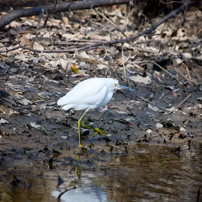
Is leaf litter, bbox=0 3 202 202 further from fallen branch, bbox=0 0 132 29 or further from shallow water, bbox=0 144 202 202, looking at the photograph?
fallen branch, bbox=0 0 132 29

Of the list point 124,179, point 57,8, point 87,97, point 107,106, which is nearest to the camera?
point 124,179

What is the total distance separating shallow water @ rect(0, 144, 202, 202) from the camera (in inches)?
131

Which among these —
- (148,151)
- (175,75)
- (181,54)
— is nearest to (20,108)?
(148,151)

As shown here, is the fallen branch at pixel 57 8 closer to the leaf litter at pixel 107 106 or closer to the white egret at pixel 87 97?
the leaf litter at pixel 107 106

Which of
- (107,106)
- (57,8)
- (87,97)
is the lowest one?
(107,106)

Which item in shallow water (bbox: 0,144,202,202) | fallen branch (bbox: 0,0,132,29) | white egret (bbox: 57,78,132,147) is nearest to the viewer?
shallow water (bbox: 0,144,202,202)

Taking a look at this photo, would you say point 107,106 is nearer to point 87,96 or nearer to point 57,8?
point 87,96

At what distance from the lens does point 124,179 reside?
147 inches

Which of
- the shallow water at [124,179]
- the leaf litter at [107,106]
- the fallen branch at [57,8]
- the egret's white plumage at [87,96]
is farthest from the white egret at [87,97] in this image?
the fallen branch at [57,8]

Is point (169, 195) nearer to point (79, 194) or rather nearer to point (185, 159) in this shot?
point (79, 194)

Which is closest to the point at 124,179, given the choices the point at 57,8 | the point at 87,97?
the point at 87,97

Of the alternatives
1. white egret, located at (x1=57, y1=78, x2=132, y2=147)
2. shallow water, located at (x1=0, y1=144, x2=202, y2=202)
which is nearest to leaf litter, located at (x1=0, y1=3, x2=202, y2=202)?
shallow water, located at (x1=0, y1=144, x2=202, y2=202)

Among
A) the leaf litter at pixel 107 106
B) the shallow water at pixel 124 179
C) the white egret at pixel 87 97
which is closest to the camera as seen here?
the shallow water at pixel 124 179

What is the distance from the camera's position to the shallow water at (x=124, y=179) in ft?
10.9
